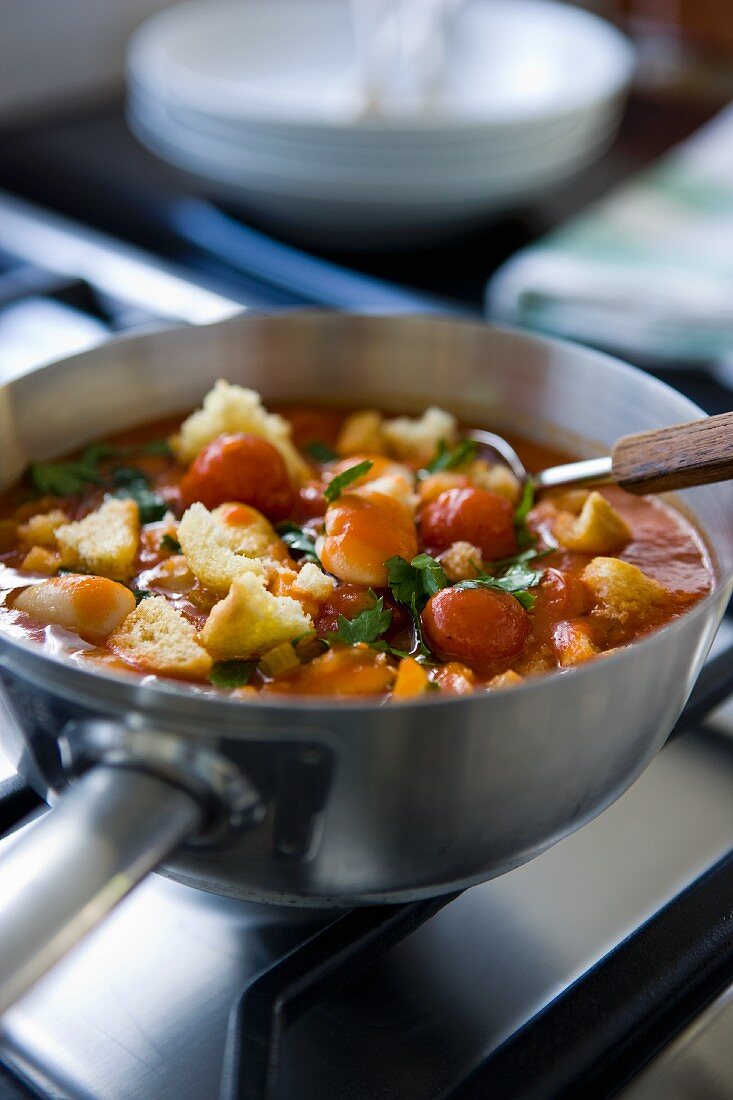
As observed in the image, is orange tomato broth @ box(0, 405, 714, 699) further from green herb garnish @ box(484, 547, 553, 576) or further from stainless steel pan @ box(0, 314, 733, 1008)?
stainless steel pan @ box(0, 314, 733, 1008)

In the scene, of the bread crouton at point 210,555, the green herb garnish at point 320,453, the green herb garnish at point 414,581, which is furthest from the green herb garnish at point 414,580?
the green herb garnish at point 320,453

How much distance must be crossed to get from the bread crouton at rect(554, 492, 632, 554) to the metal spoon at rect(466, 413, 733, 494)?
3 cm

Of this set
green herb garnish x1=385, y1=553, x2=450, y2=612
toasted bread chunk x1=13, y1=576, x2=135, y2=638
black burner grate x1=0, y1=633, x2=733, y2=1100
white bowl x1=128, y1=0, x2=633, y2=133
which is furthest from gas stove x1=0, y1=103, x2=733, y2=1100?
white bowl x1=128, y1=0, x2=633, y2=133

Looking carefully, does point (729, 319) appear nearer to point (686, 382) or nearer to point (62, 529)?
point (686, 382)

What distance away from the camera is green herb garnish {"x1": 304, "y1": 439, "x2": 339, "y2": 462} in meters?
1.17

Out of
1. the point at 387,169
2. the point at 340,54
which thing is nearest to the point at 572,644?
the point at 387,169

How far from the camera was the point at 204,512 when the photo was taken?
36.2 inches

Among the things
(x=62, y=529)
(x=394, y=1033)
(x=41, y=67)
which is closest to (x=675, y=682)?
(x=394, y=1033)

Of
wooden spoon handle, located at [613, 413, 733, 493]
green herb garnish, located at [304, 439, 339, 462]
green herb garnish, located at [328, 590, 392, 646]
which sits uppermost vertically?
wooden spoon handle, located at [613, 413, 733, 493]

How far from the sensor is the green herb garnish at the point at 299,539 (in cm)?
95

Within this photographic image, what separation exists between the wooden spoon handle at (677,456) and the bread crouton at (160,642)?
14.6 inches

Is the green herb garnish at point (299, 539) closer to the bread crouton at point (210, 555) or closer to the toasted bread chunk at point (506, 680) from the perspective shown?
the bread crouton at point (210, 555)

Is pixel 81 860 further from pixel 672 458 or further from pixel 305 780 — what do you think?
pixel 672 458

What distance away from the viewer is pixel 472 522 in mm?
958
